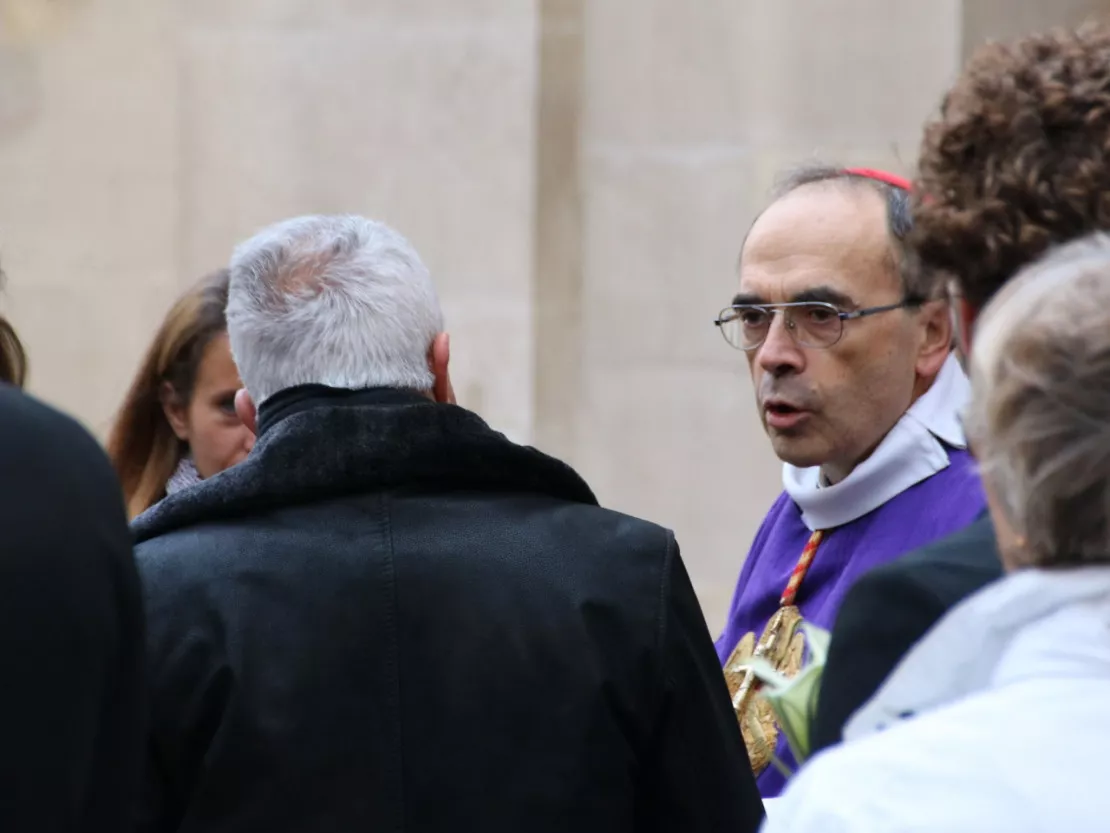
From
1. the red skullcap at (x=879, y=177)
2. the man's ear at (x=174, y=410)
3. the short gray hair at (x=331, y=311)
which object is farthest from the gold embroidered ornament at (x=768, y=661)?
the man's ear at (x=174, y=410)

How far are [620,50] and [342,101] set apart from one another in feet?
3.18

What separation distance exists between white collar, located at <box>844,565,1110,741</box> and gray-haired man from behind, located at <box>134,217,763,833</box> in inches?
40.3

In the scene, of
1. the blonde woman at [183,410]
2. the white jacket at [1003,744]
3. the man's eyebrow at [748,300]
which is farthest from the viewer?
the blonde woman at [183,410]

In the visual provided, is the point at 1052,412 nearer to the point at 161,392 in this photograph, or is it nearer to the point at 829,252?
the point at 829,252

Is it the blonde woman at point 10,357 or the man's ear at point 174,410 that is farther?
the man's ear at point 174,410

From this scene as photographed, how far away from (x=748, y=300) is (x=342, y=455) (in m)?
1.15

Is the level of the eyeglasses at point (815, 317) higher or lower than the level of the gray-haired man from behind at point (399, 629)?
higher

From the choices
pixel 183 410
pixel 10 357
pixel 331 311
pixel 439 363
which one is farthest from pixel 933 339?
pixel 183 410

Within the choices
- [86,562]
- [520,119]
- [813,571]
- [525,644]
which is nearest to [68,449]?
[86,562]

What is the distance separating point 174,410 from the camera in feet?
14.7

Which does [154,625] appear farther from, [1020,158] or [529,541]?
[1020,158]

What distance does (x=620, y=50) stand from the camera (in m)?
6.57

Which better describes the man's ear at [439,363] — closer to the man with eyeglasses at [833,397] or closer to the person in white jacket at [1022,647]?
the man with eyeglasses at [833,397]

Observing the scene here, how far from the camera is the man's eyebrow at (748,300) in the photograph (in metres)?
3.62
